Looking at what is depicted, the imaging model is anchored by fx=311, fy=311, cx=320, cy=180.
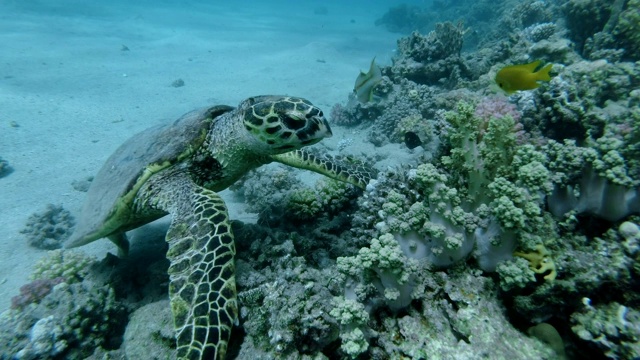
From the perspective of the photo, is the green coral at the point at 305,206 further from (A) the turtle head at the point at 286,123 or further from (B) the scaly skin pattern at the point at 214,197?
(A) the turtle head at the point at 286,123

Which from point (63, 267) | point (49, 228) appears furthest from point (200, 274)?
point (49, 228)

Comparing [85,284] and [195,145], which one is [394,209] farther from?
[85,284]

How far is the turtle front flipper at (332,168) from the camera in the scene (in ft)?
11.5

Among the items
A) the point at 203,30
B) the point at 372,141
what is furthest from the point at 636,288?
the point at 203,30

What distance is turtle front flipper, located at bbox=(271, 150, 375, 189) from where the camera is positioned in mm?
3500

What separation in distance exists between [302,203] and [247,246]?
865 mm

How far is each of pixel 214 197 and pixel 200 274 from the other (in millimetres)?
892

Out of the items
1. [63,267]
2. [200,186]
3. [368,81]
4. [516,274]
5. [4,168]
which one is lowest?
[4,168]

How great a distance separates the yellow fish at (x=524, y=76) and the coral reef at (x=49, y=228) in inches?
261

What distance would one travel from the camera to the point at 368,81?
5.91 metres

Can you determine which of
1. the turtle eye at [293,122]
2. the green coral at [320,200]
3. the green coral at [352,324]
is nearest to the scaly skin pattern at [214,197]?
the turtle eye at [293,122]

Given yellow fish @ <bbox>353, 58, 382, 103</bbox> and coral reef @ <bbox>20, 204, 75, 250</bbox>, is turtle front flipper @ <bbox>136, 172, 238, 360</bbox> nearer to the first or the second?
coral reef @ <bbox>20, 204, 75, 250</bbox>

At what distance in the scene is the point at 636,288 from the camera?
5.06ft

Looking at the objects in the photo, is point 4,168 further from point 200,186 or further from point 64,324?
point 200,186
